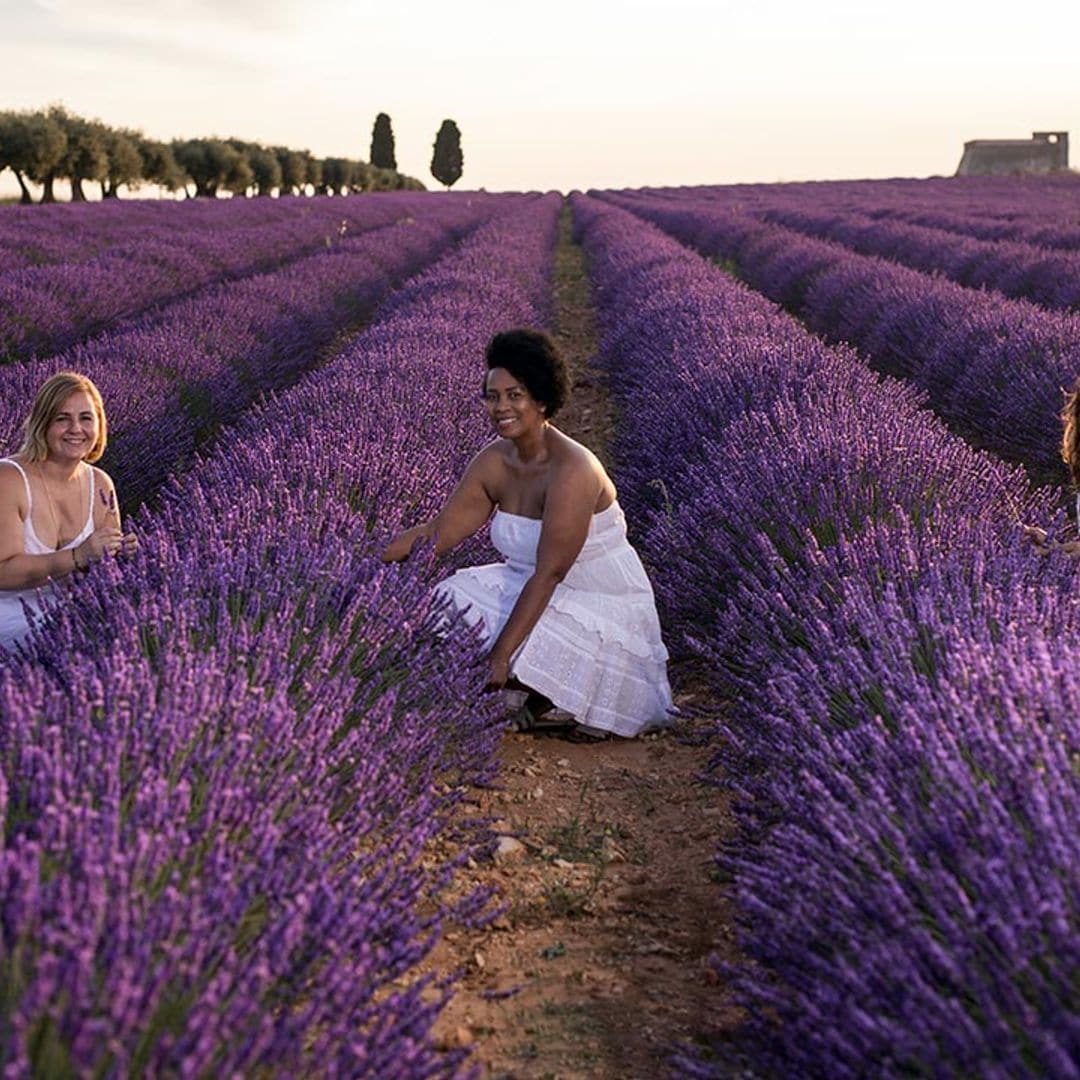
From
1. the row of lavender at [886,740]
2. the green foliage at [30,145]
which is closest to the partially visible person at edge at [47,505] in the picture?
the row of lavender at [886,740]

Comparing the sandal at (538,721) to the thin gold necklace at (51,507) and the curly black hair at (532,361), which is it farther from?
the thin gold necklace at (51,507)

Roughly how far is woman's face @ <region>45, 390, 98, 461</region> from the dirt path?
139 centimetres

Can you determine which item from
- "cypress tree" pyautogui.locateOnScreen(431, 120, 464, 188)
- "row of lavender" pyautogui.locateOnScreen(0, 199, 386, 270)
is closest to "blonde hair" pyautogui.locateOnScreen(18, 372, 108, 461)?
"row of lavender" pyautogui.locateOnScreen(0, 199, 386, 270)

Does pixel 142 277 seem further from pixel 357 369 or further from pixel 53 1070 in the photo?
pixel 53 1070

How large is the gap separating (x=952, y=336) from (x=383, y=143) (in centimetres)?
7362

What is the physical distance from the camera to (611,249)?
48.8 ft

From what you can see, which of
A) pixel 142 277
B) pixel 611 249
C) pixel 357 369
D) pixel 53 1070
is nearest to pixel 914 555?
pixel 53 1070

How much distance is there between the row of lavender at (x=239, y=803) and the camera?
1.42m

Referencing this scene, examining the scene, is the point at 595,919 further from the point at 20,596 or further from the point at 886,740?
the point at 20,596

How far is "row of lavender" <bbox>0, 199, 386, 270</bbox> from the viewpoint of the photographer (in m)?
12.4

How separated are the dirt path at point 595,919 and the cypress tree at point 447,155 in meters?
75.3

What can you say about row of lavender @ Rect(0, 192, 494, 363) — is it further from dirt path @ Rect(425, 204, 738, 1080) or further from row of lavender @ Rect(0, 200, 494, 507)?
dirt path @ Rect(425, 204, 738, 1080)

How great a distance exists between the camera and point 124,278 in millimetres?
9906

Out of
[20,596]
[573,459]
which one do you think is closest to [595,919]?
[573,459]
